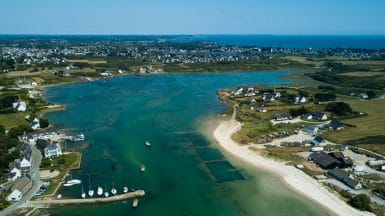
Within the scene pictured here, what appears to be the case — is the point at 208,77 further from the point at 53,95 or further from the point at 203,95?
the point at 53,95

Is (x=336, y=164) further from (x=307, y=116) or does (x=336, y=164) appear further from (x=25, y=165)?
(x=25, y=165)

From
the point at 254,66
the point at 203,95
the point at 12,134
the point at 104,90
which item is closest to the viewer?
the point at 12,134

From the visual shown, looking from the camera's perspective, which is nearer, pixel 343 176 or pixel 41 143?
pixel 343 176

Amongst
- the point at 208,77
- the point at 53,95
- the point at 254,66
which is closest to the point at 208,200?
the point at 53,95

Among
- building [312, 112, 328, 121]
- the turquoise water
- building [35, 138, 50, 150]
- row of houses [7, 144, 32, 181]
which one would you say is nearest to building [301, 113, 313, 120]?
building [312, 112, 328, 121]

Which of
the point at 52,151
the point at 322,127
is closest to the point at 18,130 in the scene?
the point at 52,151

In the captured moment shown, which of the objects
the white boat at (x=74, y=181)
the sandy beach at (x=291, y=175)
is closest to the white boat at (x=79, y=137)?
the white boat at (x=74, y=181)
